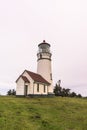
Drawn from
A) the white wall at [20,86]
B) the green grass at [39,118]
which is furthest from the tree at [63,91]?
the green grass at [39,118]

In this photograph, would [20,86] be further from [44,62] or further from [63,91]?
[63,91]

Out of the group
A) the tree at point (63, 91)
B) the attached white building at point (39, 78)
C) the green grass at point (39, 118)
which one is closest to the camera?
the green grass at point (39, 118)

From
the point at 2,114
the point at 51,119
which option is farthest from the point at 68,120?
the point at 2,114

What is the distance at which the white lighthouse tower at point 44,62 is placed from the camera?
39.8m

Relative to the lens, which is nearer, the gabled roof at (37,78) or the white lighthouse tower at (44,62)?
the gabled roof at (37,78)

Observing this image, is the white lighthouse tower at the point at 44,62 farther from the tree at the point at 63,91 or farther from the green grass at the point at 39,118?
the green grass at the point at 39,118

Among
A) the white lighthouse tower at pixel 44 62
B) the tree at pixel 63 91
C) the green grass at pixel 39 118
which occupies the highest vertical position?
the white lighthouse tower at pixel 44 62

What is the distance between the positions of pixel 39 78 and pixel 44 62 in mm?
3743

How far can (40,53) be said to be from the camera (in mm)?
40281

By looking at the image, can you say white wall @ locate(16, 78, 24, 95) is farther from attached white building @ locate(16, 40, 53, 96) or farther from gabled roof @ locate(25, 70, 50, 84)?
gabled roof @ locate(25, 70, 50, 84)

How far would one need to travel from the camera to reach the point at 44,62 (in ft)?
131

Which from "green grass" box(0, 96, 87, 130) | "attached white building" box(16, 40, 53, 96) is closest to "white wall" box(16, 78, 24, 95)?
"attached white building" box(16, 40, 53, 96)

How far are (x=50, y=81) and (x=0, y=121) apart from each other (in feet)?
79.5

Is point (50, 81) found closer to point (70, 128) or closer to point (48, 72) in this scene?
point (48, 72)
